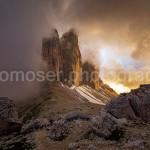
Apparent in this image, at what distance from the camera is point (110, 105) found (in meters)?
53.0

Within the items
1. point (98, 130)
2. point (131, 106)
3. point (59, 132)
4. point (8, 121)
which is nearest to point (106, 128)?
point (98, 130)

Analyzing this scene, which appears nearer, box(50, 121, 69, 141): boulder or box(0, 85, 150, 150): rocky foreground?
box(0, 85, 150, 150): rocky foreground

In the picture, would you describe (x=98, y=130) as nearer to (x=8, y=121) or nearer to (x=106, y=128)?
(x=106, y=128)

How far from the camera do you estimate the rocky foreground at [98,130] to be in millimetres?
39719

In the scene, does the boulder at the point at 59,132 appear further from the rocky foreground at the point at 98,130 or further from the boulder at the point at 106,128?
the boulder at the point at 106,128

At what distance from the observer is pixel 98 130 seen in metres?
42.2

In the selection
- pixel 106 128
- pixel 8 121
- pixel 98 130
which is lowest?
pixel 98 130

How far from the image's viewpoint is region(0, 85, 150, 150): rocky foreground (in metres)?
39.7

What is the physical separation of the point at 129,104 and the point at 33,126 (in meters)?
17.1

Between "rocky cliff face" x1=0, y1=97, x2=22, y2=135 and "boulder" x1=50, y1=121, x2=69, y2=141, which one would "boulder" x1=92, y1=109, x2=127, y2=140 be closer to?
"boulder" x1=50, y1=121, x2=69, y2=141

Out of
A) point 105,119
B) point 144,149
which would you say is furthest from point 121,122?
point 144,149

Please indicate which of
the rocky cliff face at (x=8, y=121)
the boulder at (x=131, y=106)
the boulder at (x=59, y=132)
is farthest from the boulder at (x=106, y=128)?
the rocky cliff face at (x=8, y=121)

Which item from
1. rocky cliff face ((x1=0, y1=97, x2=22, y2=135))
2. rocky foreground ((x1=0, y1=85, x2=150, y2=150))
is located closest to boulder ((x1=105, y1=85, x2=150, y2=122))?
rocky foreground ((x1=0, y1=85, x2=150, y2=150))

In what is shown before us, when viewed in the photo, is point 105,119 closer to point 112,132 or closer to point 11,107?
point 112,132
